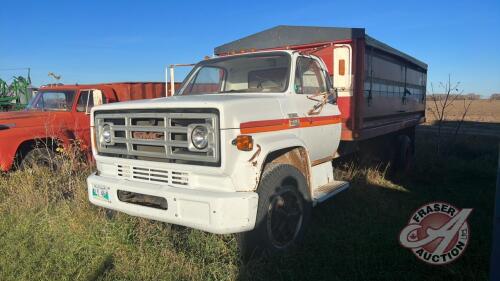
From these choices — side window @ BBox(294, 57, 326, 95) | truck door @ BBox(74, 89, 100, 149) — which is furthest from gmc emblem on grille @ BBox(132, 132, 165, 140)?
truck door @ BBox(74, 89, 100, 149)

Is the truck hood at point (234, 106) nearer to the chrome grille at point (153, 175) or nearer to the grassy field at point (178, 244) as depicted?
the chrome grille at point (153, 175)

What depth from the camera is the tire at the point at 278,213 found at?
3.60 m

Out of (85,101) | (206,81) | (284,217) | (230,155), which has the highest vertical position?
(206,81)

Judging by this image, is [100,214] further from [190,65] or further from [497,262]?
[497,262]

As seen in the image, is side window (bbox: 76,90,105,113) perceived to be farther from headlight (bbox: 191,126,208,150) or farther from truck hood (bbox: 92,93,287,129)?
headlight (bbox: 191,126,208,150)

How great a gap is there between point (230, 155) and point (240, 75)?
199cm

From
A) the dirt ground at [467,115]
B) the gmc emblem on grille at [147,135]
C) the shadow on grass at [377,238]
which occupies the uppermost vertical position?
the gmc emblem on grille at [147,135]

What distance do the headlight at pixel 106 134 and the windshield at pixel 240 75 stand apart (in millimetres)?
1225

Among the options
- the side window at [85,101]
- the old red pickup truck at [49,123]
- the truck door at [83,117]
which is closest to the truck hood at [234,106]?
the old red pickup truck at [49,123]

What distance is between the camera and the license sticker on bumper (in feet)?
12.8

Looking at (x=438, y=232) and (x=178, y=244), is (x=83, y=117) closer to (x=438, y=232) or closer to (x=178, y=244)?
(x=178, y=244)

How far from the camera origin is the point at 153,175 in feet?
12.2

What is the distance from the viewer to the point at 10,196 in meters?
5.39

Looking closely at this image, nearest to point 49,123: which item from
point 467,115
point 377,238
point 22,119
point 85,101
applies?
point 22,119
